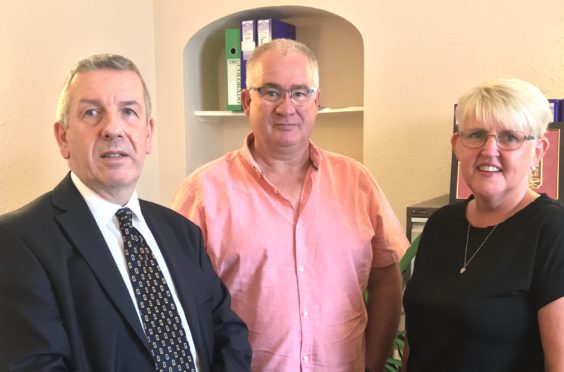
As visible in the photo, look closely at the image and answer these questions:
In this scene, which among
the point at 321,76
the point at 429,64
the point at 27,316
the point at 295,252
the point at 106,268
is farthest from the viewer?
the point at 321,76

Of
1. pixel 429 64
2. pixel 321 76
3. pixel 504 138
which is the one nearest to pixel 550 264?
pixel 504 138

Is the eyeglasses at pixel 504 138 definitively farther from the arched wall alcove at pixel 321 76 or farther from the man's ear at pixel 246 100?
the arched wall alcove at pixel 321 76

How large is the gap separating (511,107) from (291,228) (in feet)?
2.34

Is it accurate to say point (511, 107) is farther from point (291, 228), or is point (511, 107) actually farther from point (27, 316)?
point (27, 316)

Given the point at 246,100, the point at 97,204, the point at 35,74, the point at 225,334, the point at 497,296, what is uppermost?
the point at 35,74

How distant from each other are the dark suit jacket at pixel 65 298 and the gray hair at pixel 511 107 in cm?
86

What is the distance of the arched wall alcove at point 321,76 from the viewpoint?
2.94 metres

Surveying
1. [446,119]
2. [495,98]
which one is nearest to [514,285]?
[495,98]

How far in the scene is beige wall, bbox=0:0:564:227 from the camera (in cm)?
218

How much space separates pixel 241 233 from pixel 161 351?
500mm

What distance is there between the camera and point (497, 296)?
4.22 ft

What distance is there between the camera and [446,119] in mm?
2545

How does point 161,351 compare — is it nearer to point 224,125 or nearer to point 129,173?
point 129,173

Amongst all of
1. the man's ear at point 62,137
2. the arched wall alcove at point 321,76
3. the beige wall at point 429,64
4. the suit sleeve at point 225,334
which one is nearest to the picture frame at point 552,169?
the beige wall at point 429,64
